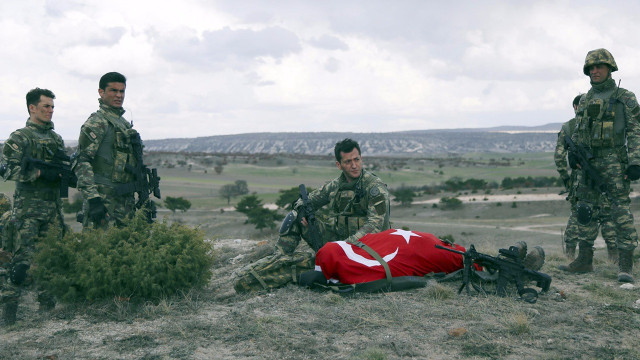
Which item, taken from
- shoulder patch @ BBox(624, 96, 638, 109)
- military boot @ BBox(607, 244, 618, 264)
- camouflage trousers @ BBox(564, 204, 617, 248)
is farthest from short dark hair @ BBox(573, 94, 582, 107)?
military boot @ BBox(607, 244, 618, 264)

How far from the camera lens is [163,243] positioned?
554cm

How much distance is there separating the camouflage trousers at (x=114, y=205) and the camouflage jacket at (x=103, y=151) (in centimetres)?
9

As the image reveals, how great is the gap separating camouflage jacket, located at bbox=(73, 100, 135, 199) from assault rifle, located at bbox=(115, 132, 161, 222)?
0.22 ft

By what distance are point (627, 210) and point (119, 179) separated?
6.51 meters

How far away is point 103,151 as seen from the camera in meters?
6.12

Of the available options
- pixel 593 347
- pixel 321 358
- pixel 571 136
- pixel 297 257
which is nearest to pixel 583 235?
pixel 571 136

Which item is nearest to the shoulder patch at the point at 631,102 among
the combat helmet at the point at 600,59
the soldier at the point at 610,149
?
the soldier at the point at 610,149

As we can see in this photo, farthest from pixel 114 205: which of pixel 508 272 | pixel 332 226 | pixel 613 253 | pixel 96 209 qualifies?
pixel 613 253

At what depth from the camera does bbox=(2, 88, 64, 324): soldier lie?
229 inches

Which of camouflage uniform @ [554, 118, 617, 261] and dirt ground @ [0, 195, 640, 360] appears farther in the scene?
camouflage uniform @ [554, 118, 617, 261]

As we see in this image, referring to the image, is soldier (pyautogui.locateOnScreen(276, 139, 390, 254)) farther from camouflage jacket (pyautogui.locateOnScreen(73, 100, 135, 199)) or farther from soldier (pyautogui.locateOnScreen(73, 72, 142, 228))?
camouflage jacket (pyautogui.locateOnScreen(73, 100, 135, 199))

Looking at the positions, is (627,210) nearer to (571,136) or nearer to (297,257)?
(571,136)

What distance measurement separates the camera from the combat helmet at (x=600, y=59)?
6.41 m

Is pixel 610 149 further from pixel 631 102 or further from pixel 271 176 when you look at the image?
pixel 271 176
